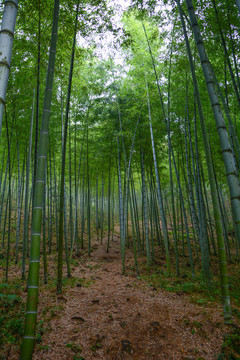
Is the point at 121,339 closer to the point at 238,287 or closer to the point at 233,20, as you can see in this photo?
the point at 238,287

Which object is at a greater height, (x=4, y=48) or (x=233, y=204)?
(x=4, y=48)

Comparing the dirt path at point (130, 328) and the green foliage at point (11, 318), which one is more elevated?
the green foliage at point (11, 318)

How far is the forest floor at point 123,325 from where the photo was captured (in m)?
2.28

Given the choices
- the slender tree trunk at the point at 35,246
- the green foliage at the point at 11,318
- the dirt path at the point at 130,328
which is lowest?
the dirt path at the point at 130,328

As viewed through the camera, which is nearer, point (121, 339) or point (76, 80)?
point (121, 339)

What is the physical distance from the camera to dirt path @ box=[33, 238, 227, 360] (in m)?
2.28

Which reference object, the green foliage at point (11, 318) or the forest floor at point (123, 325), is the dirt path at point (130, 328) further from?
the green foliage at point (11, 318)

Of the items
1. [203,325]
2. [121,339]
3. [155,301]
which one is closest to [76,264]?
[155,301]

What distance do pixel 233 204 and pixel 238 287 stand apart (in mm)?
4191

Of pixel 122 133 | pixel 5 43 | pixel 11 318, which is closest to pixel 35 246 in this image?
pixel 5 43

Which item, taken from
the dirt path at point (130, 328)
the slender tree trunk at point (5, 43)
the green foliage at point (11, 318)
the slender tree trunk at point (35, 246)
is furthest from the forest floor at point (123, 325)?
the slender tree trunk at point (5, 43)

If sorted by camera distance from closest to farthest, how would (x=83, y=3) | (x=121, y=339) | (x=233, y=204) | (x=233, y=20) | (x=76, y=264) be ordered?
(x=233, y=204), (x=121, y=339), (x=83, y=3), (x=233, y=20), (x=76, y=264)

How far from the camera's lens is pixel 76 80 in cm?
430

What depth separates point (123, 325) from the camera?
275 cm
